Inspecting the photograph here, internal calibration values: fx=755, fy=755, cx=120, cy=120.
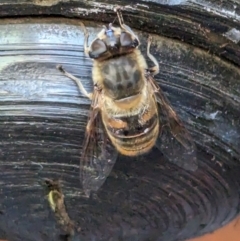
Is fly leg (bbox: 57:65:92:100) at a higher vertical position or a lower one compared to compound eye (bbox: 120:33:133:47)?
lower

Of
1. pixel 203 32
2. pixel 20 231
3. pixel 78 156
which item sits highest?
pixel 203 32

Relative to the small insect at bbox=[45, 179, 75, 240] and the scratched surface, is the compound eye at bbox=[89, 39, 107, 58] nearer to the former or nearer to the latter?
the scratched surface

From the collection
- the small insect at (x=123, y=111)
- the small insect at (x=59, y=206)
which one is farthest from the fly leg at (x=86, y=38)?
the small insect at (x=59, y=206)

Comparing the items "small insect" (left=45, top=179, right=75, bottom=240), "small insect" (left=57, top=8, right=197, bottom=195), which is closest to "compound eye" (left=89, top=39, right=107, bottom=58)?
"small insect" (left=57, top=8, right=197, bottom=195)

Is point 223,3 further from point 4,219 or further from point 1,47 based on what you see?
point 4,219

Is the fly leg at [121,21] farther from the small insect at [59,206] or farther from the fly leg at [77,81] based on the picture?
the small insect at [59,206]

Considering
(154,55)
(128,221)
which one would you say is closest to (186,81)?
(154,55)
